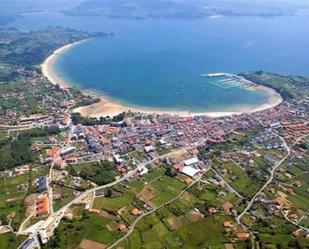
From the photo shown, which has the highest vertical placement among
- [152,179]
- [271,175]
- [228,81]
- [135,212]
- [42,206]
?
[42,206]

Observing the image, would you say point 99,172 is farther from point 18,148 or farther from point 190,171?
point 18,148

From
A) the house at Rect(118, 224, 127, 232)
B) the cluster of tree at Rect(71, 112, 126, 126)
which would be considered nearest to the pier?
the cluster of tree at Rect(71, 112, 126, 126)

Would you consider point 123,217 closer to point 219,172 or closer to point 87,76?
point 219,172

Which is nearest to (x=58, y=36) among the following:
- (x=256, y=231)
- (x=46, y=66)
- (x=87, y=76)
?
(x=46, y=66)

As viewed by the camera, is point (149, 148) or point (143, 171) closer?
point (143, 171)

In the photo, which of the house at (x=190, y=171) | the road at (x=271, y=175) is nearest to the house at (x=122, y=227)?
the road at (x=271, y=175)

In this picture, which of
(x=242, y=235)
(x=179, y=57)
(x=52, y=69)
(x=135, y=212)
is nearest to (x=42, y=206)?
(x=135, y=212)

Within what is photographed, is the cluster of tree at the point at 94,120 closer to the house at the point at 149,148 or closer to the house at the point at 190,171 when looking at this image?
the house at the point at 149,148

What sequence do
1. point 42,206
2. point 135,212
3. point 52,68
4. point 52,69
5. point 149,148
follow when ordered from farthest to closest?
point 52,68 < point 52,69 < point 149,148 < point 42,206 < point 135,212
